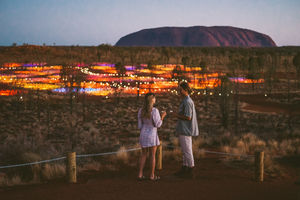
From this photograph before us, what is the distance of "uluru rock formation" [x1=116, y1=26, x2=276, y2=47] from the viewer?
167500 millimetres

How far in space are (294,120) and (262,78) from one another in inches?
715

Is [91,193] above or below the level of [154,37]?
below

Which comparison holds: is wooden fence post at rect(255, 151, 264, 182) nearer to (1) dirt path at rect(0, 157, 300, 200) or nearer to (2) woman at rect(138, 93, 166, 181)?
(1) dirt path at rect(0, 157, 300, 200)

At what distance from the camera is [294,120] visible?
15758mm

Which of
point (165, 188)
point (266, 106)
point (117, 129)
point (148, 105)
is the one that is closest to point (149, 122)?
point (148, 105)

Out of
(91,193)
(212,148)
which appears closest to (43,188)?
(91,193)

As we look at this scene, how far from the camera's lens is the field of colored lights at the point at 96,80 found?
23.2 m

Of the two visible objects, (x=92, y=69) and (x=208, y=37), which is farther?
(x=208, y=37)

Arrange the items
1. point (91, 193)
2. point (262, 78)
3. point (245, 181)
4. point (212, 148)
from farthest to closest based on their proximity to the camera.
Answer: point (262, 78), point (212, 148), point (245, 181), point (91, 193)

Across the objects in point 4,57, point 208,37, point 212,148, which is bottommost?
point 212,148

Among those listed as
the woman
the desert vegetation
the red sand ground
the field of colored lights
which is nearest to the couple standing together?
the woman

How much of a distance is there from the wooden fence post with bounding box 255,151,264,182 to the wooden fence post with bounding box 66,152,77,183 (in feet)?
11.9

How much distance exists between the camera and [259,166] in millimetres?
6598

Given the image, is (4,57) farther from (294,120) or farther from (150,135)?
(150,135)
